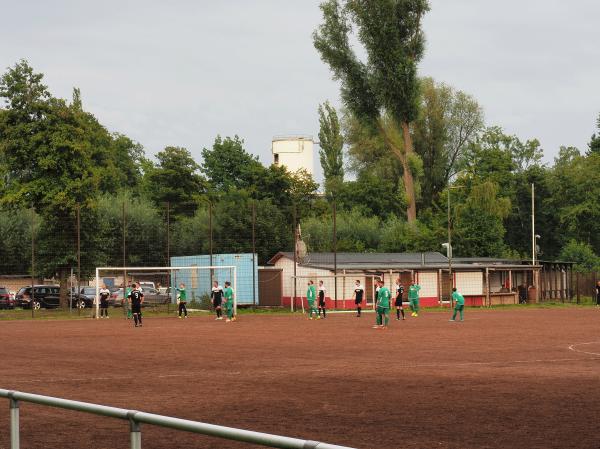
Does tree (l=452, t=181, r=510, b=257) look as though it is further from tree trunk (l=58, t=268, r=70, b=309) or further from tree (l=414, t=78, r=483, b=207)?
tree trunk (l=58, t=268, r=70, b=309)

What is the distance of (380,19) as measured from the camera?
7362cm

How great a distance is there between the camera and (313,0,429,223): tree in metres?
73.4

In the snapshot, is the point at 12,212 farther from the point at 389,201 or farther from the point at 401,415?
the point at 401,415

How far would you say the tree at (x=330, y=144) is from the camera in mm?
Answer: 104062

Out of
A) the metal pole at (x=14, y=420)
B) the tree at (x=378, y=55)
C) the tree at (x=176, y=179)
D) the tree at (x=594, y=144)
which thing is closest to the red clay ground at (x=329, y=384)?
the metal pole at (x=14, y=420)

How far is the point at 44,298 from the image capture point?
209ft

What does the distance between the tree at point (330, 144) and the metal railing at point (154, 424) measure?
97001mm

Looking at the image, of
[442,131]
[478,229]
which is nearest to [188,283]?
[478,229]

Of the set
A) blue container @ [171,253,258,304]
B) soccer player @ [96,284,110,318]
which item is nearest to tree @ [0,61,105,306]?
blue container @ [171,253,258,304]

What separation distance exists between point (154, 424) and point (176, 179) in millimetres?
90517

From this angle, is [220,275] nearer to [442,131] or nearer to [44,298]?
[44,298]

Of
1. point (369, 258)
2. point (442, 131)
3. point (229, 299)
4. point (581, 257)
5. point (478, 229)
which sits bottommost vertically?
point (229, 299)

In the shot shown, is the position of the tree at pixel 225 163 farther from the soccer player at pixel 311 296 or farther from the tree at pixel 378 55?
the soccer player at pixel 311 296

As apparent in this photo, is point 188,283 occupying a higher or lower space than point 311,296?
higher
